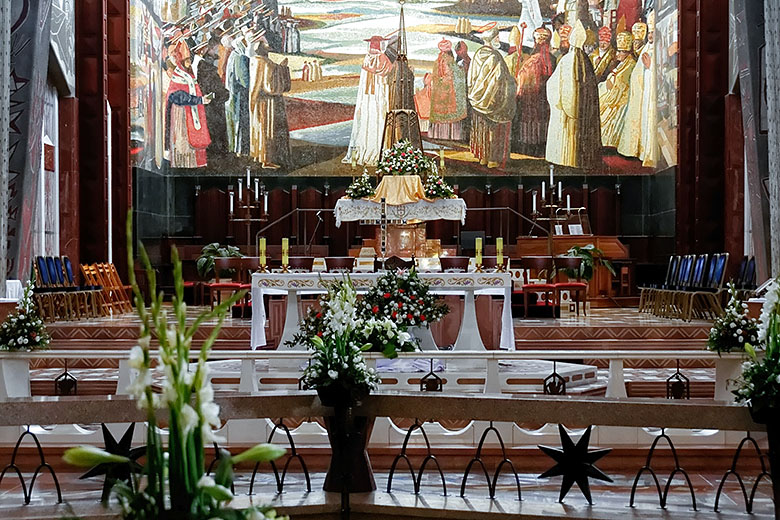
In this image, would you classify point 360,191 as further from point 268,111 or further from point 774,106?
point 268,111

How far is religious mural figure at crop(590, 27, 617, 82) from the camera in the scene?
781 inches

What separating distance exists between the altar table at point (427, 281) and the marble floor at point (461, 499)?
135 inches

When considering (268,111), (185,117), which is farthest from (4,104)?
(268,111)

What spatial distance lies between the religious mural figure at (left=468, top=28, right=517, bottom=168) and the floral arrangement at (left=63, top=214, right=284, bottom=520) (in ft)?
60.4

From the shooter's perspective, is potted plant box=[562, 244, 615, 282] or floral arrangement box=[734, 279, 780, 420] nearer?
floral arrangement box=[734, 279, 780, 420]

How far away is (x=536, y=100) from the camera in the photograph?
20.2 meters

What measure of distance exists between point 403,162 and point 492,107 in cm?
886

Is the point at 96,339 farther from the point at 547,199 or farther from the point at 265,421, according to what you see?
the point at 547,199

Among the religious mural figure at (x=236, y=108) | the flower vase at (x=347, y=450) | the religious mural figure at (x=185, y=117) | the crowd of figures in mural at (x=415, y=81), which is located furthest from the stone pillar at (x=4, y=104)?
the religious mural figure at (x=236, y=108)

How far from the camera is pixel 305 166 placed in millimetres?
20406

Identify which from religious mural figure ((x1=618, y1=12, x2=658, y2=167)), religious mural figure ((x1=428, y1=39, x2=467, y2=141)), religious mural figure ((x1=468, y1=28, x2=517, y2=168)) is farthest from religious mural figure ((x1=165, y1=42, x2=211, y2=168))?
religious mural figure ((x1=618, y1=12, x2=658, y2=167))

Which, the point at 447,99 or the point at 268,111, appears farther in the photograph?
the point at 447,99

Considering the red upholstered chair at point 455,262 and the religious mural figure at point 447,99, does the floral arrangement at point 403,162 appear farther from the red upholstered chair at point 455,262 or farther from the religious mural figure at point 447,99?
the religious mural figure at point 447,99

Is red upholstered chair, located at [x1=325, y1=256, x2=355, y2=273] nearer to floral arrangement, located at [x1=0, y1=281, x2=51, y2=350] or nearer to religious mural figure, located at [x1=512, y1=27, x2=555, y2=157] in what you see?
floral arrangement, located at [x1=0, y1=281, x2=51, y2=350]
